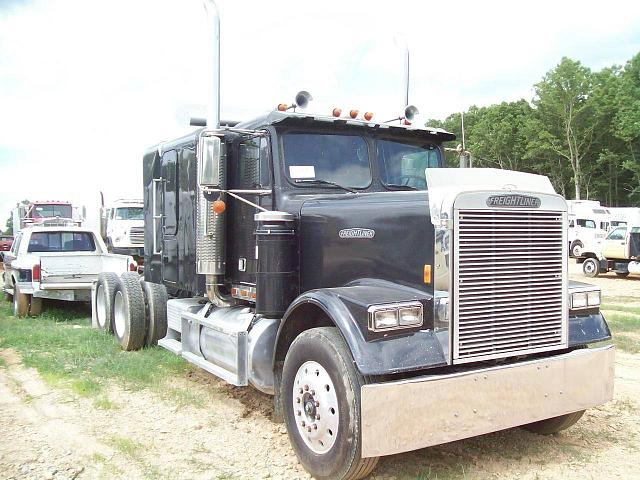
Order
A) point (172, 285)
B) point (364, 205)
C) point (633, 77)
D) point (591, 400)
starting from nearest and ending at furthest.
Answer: point (591, 400) → point (364, 205) → point (172, 285) → point (633, 77)

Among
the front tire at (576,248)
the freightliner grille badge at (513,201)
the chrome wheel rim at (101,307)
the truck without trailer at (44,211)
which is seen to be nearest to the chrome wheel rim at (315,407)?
the freightliner grille badge at (513,201)

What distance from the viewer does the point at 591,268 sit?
20.9 metres

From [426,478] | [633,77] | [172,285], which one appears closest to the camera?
[426,478]

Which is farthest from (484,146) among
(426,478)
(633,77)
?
(426,478)

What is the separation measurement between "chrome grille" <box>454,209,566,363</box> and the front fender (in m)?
0.19

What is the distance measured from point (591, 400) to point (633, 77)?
130 ft

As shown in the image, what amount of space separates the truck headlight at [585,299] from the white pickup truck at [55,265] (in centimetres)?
701

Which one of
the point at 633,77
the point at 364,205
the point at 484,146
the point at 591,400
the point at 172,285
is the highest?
the point at 633,77

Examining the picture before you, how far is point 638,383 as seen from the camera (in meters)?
6.52

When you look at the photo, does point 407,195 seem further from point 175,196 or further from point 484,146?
point 484,146

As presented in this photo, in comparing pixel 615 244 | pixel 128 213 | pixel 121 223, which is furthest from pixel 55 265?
pixel 615 244

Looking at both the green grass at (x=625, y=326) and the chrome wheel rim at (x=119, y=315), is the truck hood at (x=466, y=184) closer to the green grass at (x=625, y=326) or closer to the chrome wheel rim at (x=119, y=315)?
the green grass at (x=625, y=326)

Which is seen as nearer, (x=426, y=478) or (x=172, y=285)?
(x=426, y=478)

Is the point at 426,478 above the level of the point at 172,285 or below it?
below
